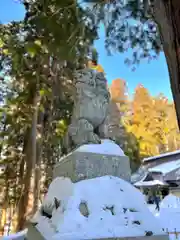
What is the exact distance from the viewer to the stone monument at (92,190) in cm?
311

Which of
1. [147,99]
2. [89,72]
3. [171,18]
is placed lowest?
[171,18]

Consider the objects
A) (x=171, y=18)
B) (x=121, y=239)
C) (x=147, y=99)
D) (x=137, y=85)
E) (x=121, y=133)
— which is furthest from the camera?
(x=137, y=85)

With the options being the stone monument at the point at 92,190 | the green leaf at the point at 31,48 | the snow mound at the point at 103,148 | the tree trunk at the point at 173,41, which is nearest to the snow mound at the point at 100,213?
the stone monument at the point at 92,190

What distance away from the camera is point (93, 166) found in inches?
151

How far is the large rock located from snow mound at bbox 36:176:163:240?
0.42 feet

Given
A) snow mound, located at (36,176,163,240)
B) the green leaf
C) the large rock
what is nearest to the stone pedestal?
the large rock

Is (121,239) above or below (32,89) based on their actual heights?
below

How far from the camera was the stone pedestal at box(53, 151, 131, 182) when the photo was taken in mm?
3750

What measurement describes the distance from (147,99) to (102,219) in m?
18.6

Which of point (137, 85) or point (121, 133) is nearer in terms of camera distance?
point (121, 133)

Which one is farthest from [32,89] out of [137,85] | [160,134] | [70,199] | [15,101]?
[137,85]

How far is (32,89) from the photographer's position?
8.32 metres

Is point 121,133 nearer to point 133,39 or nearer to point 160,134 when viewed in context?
point 160,134

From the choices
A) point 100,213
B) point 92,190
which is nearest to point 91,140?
point 92,190
